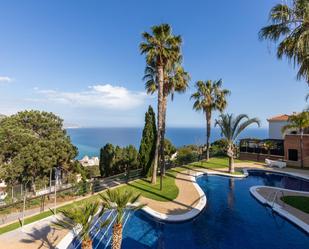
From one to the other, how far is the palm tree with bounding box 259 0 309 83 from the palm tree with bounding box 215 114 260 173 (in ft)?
38.7

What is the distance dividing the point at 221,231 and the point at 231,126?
13.0 m

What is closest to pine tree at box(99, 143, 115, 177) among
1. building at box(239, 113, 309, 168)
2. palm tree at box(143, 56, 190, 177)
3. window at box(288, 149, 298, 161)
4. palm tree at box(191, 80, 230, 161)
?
palm tree at box(143, 56, 190, 177)

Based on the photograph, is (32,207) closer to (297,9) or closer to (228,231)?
(228,231)

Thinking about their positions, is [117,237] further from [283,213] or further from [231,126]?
[231,126]

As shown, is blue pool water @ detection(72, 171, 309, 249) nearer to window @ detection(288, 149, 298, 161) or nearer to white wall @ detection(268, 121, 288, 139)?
window @ detection(288, 149, 298, 161)

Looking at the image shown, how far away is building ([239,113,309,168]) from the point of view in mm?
24234

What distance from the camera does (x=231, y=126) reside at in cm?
2089

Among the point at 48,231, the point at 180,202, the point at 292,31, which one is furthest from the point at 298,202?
the point at 48,231

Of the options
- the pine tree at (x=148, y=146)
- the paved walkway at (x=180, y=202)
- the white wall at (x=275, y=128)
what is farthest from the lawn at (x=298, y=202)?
the white wall at (x=275, y=128)

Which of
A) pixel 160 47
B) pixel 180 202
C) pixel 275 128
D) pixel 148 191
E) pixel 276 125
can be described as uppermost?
pixel 160 47

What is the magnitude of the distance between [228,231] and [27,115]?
2048 cm

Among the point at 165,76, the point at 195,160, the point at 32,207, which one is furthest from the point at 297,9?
the point at 195,160

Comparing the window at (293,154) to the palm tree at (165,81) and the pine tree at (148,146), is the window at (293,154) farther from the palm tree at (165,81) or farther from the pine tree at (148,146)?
Result: the pine tree at (148,146)

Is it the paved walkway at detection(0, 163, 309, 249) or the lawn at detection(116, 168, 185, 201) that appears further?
the lawn at detection(116, 168, 185, 201)
